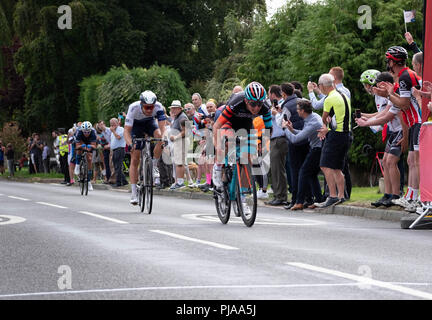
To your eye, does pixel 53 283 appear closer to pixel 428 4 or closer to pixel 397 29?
pixel 428 4

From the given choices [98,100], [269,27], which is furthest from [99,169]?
[269,27]

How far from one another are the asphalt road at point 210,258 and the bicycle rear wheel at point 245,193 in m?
0.26

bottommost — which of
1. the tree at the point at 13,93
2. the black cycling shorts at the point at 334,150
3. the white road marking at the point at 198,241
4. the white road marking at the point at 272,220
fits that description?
the white road marking at the point at 198,241

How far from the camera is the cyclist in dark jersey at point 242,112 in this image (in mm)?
12461

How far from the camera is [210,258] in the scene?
9070 millimetres

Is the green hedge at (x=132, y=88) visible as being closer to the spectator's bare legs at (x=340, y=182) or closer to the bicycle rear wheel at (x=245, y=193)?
the spectator's bare legs at (x=340, y=182)

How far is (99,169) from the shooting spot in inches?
1291

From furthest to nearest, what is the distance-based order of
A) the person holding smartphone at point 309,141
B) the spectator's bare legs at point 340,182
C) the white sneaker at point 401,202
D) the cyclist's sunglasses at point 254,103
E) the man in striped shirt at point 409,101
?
the person holding smartphone at point 309,141
the spectator's bare legs at point 340,182
the white sneaker at point 401,202
the man in striped shirt at point 409,101
the cyclist's sunglasses at point 254,103

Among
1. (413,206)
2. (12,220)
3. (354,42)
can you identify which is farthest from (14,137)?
(413,206)

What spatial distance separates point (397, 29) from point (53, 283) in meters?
22.2

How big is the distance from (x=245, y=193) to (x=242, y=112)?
1124 mm

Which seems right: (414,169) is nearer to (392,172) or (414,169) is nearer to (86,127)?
(392,172)

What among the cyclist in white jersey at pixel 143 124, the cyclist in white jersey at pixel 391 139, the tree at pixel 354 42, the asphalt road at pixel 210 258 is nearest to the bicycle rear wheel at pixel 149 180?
the cyclist in white jersey at pixel 143 124

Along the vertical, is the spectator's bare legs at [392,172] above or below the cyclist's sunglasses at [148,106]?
below
